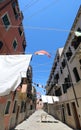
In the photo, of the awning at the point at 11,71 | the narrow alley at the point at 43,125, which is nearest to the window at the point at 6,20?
the awning at the point at 11,71

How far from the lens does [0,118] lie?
10.4m

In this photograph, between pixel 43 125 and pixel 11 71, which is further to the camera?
pixel 43 125

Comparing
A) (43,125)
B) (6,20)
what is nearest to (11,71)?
(6,20)

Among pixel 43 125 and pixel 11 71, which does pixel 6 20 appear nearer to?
pixel 11 71

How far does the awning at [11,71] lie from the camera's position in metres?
4.68

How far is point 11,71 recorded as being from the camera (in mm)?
5297

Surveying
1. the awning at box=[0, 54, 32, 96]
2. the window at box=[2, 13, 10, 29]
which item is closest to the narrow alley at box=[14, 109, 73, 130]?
the awning at box=[0, 54, 32, 96]

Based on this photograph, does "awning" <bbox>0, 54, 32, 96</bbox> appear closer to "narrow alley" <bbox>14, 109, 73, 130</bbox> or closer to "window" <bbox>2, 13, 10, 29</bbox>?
"window" <bbox>2, 13, 10, 29</bbox>

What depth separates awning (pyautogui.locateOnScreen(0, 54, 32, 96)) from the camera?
4.68 m

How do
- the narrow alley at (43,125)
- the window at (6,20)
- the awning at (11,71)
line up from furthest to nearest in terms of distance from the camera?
the narrow alley at (43,125), the window at (6,20), the awning at (11,71)

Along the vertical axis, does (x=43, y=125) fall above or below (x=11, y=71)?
below

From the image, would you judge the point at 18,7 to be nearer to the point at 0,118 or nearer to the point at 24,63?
the point at 24,63

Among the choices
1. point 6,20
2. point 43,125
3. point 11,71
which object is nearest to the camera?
point 11,71

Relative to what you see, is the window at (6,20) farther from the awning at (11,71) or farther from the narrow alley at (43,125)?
the narrow alley at (43,125)
